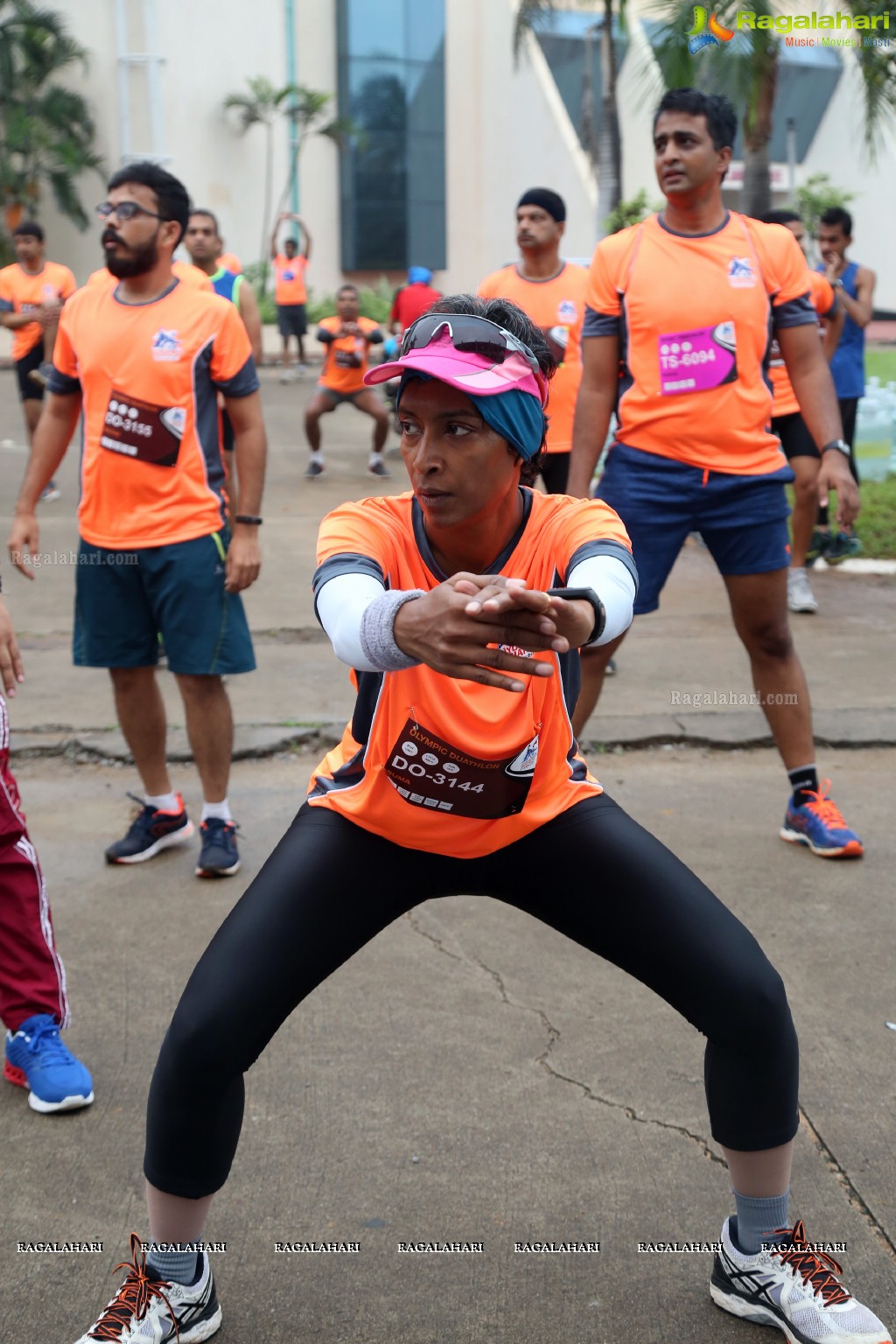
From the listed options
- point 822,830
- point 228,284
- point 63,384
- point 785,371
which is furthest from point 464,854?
point 785,371

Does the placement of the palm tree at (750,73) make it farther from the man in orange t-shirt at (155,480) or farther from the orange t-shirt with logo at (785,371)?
the man in orange t-shirt at (155,480)

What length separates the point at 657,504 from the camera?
4.38 m

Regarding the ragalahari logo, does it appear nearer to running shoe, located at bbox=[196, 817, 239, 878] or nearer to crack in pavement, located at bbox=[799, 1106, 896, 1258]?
running shoe, located at bbox=[196, 817, 239, 878]

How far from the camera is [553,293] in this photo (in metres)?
6.98

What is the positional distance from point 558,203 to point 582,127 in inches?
971

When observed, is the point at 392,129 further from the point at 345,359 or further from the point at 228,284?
the point at 228,284

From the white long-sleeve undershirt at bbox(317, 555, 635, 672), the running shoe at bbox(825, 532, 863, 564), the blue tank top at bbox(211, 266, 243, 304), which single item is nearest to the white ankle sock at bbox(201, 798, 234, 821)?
the white long-sleeve undershirt at bbox(317, 555, 635, 672)

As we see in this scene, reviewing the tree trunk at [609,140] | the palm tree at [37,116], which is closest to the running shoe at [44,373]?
the tree trunk at [609,140]

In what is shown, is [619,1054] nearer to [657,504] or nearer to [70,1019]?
[70,1019]

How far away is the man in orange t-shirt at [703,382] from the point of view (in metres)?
4.23

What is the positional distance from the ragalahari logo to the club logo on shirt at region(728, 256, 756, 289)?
923 cm

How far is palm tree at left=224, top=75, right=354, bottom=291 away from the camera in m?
30.6

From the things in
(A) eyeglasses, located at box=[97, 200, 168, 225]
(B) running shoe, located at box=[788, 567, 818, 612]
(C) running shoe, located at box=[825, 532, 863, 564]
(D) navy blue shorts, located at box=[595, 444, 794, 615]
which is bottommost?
(C) running shoe, located at box=[825, 532, 863, 564]

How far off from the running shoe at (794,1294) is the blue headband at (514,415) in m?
1.48
